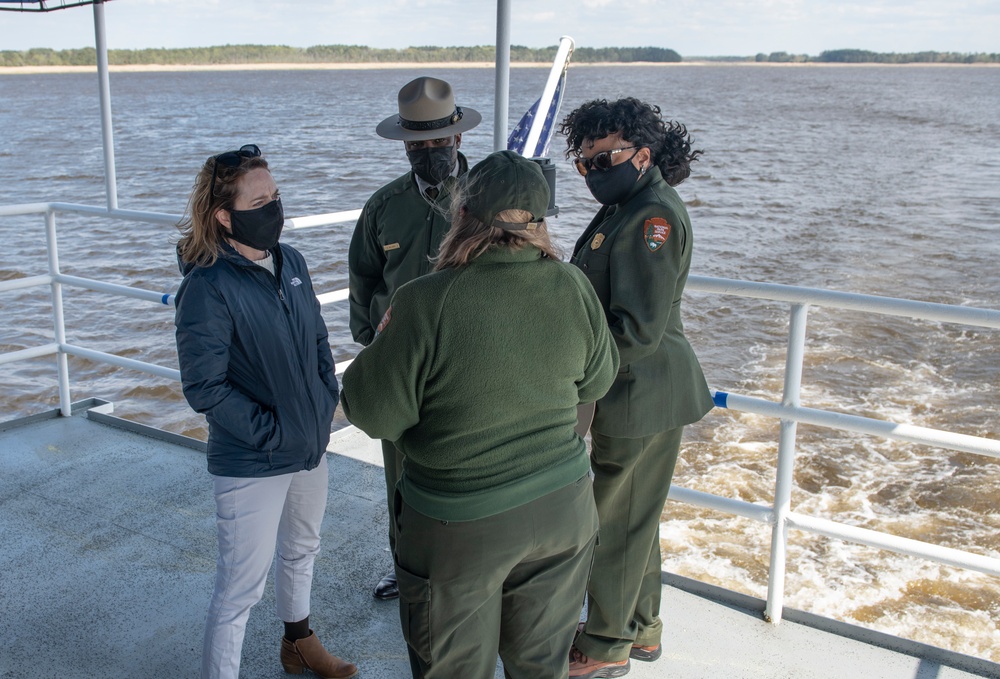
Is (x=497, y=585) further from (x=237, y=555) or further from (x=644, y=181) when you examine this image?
(x=644, y=181)

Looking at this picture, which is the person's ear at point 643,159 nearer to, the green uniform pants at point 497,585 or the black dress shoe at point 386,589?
the green uniform pants at point 497,585

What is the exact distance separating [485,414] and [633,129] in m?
0.91

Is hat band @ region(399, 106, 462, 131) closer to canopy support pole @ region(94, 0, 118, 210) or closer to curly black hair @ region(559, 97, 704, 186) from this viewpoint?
curly black hair @ region(559, 97, 704, 186)

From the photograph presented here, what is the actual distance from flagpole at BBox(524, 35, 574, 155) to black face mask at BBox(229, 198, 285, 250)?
4.18 meters

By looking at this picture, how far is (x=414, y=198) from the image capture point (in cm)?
248

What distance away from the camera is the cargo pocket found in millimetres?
1638

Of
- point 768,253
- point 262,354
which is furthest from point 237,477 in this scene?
point 768,253

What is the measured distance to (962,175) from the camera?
1049 inches

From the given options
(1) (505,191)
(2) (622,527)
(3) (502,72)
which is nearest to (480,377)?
(1) (505,191)

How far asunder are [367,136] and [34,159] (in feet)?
34.0

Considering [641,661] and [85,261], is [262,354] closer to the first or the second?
[641,661]

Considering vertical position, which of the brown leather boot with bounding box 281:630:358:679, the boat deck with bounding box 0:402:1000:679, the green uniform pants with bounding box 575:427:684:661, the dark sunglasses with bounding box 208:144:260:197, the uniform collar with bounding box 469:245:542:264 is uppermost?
the dark sunglasses with bounding box 208:144:260:197

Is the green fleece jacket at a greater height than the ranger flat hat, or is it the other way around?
the ranger flat hat

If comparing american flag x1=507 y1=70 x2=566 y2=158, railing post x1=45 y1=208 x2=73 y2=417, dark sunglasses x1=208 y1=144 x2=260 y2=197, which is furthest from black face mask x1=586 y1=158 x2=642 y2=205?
american flag x1=507 y1=70 x2=566 y2=158
